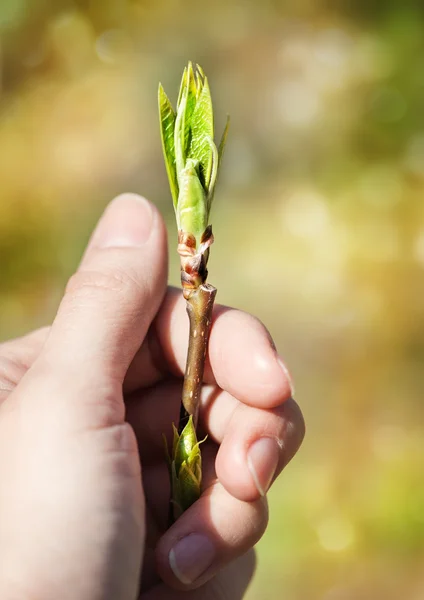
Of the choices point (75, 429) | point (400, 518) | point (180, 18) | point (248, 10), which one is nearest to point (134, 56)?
point (180, 18)

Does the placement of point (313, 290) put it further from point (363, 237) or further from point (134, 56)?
point (134, 56)

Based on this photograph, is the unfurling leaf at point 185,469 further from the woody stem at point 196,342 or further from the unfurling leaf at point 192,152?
the unfurling leaf at point 192,152

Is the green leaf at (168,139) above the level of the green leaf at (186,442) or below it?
above

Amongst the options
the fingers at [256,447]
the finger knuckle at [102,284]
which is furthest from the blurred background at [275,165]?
the finger knuckle at [102,284]

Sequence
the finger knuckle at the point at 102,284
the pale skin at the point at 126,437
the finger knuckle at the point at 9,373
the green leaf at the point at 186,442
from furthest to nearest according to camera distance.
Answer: the finger knuckle at the point at 9,373
the finger knuckle at the point at 102,284
the green leaf at the point at 186,442
the pale skin at the point at 126,437

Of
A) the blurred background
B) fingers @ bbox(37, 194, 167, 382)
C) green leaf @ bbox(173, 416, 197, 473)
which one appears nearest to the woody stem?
green leaf @ bbox(173, 416, 197, 473)

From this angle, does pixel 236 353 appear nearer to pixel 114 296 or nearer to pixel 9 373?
pixel 114 296

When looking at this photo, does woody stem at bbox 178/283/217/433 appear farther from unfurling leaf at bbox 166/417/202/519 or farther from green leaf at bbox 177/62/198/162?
green leaf at bbox 177/62/198/162
